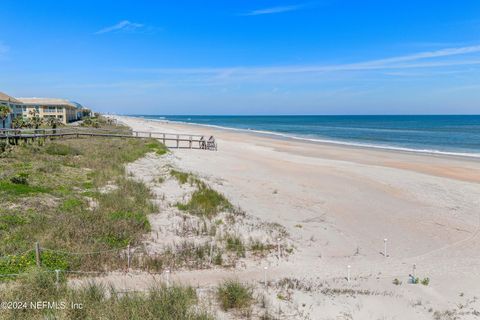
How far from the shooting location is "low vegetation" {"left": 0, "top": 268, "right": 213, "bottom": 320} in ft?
18.3

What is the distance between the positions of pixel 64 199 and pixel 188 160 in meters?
16.2

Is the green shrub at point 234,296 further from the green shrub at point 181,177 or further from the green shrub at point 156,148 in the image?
the green shrub at point 156,148

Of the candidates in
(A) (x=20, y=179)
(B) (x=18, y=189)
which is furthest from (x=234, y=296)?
(A) (x=20, y=179)

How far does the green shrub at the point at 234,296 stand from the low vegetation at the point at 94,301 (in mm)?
577

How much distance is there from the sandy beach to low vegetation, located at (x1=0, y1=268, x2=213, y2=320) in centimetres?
144

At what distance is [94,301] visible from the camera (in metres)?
6.14

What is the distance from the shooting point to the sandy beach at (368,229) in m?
7.61

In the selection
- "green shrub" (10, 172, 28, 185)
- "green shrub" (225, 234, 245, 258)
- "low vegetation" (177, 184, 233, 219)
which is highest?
"green shrub" (10, 172, 28, 185)

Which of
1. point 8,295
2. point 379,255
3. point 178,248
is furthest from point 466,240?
point 8,295

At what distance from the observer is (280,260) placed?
9.62 metres

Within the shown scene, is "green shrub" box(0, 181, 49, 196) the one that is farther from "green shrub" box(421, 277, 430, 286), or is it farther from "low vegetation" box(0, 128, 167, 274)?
"green shrub" box(421, 277, 430, 286)

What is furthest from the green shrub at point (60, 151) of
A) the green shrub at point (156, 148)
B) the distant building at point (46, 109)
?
the distant building at point (46, 109)

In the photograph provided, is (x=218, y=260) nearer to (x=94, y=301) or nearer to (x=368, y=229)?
(x=94, y=301)

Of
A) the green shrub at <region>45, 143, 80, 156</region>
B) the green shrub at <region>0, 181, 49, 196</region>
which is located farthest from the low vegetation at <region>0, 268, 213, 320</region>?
the green shrub at <region>45, 143, 80, 156</region>
